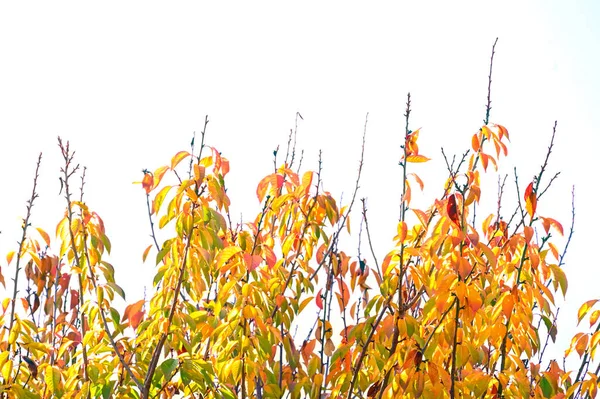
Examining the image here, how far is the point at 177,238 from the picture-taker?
2.18 metres

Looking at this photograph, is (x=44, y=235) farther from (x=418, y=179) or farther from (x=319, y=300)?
(x=418, y=179)

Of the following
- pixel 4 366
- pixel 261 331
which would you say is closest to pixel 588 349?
pixel 261 331

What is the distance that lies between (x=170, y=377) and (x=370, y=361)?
0.64m

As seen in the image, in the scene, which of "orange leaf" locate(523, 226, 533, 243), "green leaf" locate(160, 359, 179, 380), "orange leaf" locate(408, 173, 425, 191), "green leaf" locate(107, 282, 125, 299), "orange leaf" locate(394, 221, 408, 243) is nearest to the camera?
"green leaf" locate(160, 359, 179, 380)

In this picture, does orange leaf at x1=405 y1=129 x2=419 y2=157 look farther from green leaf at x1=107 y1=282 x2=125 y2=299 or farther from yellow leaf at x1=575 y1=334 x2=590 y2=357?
green leaf at x1=107 y1=282 x2=125 y2=299

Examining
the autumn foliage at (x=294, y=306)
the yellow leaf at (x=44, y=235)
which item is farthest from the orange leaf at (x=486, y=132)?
the yellow leaf at (x=44, y=235)

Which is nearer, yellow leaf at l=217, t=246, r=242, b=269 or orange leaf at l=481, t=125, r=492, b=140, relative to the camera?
yellow leaf at l=217, t=246, r=242, b=269

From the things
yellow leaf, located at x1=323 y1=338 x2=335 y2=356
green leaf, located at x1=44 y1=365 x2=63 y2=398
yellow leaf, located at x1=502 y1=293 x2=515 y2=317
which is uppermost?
yellow leaf, located at x1=502 y1=293 x2=515 y2=317

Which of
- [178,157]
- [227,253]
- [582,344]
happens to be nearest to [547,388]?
[582,344]

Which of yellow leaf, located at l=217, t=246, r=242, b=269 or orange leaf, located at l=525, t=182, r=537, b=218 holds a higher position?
orange leaf, located at l=525, t=182, r=537, b=218

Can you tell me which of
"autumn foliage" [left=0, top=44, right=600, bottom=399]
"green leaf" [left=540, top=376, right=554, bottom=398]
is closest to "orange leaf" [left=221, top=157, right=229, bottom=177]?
"autumn foliage" [left=0, top=44, right=600, bottom=399]

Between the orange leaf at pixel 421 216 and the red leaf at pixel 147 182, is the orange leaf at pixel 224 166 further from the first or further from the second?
the orange leaf at pixel 421 216

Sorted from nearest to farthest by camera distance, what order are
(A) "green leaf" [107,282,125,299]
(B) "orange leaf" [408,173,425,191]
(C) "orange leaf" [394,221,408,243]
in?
1. (A) "green leaf" [107,282,125,299]
2. (C) "orange leaf" [394,221,408,243]
3. (B) "orange leaf" [408,173,425,191]

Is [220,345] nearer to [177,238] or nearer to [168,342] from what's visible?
[168,342]
